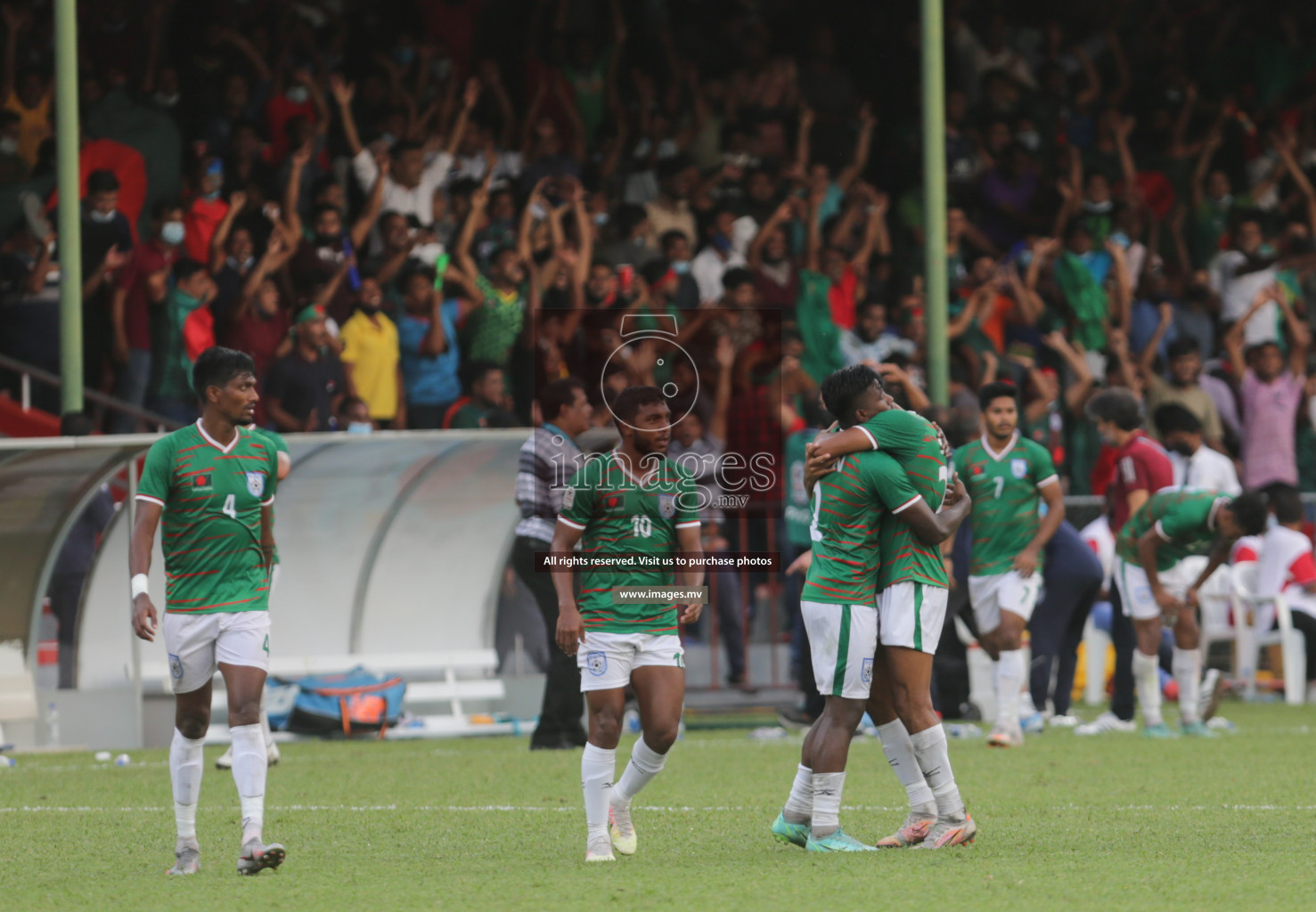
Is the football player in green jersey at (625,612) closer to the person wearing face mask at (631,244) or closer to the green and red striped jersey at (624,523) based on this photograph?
the green and red striped jersey at (624,523)

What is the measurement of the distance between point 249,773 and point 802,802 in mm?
2183

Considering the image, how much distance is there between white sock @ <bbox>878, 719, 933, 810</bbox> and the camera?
7.66 metres

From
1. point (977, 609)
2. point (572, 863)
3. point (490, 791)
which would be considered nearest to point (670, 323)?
point (977, 609)

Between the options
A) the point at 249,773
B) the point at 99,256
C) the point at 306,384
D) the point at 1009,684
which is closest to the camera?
the point at 249,773

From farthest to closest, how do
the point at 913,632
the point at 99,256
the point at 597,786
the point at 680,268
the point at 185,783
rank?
1. the point at 680,268
2. the point at 99,256
3. the point at 913,632
4. the point at 597,786
5. the point at 185,783

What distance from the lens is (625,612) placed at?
7395mm

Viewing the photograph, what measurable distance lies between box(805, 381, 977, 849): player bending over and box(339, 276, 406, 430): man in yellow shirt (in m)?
8.84


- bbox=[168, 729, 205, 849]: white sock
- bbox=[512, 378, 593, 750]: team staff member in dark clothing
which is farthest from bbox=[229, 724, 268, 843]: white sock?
bbox=[512, 378, 593, 750]: team staff member in dark clothing

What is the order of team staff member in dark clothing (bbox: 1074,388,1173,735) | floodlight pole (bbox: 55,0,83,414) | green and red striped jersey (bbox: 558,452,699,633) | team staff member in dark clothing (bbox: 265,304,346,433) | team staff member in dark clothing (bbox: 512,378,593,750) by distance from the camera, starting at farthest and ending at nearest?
team staff member in dark clothing (bbox: 265,304,346,433) → floodlight pole (bbox: 55,0,83,414) → team staff member in dark clothing (bbox: 1074,388,1173,735) → team staff member in dark clothing (bbox: 512,378,593,750) → green and red striped jersey (bbox: 558,452,699,633)

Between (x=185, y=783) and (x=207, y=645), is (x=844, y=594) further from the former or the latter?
(x=185, y=783)

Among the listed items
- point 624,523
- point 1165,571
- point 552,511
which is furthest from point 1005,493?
point 624,523

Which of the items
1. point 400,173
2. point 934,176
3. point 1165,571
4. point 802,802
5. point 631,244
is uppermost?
A: point 400,173

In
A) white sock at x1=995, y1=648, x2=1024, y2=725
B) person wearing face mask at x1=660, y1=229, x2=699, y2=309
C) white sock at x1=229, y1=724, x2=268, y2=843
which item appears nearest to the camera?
white sock at x1=229, y1=724, x2=268, y2=843

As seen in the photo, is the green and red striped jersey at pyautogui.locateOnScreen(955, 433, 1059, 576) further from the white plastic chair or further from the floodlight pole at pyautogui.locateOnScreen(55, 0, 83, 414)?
the floodlight pole at pyautogui.locateOnScreen(55, 0, 83, 414)
